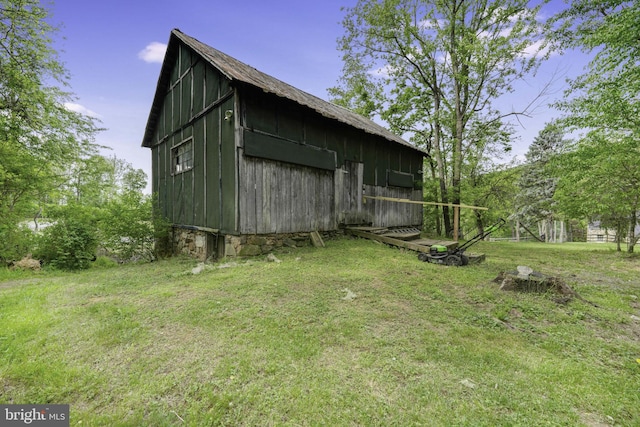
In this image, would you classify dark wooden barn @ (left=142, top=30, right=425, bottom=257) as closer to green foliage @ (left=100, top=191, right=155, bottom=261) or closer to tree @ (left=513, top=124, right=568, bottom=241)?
green foliage @ (left=100, top=191, right=155, bottom=261)

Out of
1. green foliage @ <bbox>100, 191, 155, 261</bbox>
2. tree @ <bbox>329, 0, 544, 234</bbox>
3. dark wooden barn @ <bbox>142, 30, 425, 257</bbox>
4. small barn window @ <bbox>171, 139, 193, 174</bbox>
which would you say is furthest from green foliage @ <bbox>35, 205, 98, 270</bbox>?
tree @ <bbox>329, 0, 544, 234</bbox>

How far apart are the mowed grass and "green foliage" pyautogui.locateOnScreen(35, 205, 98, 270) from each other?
2.91 m

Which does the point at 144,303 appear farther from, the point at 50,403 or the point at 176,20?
the point at 176,20

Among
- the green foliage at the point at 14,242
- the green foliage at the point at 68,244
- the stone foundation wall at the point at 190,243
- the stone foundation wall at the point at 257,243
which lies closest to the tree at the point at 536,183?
the stone foundation wall at the point at 257,243

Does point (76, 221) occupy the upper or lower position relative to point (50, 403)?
upper

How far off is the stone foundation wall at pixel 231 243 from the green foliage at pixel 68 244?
8.10ft

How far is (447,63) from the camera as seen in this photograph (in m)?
14.5

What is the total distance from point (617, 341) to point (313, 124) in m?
7.74

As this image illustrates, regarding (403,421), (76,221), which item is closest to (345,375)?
(403,421)

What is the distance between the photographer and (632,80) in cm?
713

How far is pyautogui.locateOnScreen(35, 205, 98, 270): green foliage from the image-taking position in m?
7.32

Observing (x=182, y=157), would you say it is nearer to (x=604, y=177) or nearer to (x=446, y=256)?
(x=446, y=256)

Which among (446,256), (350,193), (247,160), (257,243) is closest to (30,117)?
(247,160)

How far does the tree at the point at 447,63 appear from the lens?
12609 millimetres
